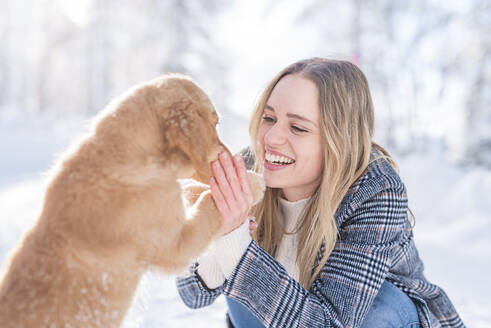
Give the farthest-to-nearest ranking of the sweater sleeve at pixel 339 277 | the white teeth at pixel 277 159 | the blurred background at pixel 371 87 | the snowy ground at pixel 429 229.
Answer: the blurred background at pixel 371 87, the snowy ground at pixel 429 229, the white teeth at pixel 277 159, the sweater sleeve at pixel 339 277

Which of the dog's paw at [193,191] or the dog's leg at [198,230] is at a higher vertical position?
the dog's leg at [198,230]

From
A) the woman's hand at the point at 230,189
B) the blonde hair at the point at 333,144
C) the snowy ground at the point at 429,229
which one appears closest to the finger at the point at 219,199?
the woman's hand at the point at 230,189

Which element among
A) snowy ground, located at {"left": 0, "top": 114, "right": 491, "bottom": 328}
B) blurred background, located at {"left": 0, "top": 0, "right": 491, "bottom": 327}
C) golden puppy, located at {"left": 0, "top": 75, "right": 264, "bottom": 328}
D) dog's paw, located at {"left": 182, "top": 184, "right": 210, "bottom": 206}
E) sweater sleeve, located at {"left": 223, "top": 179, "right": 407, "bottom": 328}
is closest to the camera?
golden puppy, located at {"left": 0, "top": 75, "right": 264, "bottom": 328}

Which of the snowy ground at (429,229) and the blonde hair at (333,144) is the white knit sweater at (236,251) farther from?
the snowy ground at (429,229)

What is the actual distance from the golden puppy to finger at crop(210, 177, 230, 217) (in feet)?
0.18

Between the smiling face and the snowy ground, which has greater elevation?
the smiling face

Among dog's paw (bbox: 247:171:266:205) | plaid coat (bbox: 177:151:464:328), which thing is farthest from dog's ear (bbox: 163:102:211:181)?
plaid coat (bbox: 177:151:464:328)

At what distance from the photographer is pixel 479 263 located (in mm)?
5352

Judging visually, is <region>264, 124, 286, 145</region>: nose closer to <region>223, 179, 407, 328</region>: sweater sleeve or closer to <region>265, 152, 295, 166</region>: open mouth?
<region>265, 152, 295, 166</region>: open mouth

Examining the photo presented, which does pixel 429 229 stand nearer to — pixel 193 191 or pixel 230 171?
pixel 193 191

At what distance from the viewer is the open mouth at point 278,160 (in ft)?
8.01

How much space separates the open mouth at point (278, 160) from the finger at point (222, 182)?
0.58 m

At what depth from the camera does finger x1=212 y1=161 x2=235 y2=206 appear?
75.2 inches

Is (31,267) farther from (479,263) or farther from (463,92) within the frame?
(463,92)
